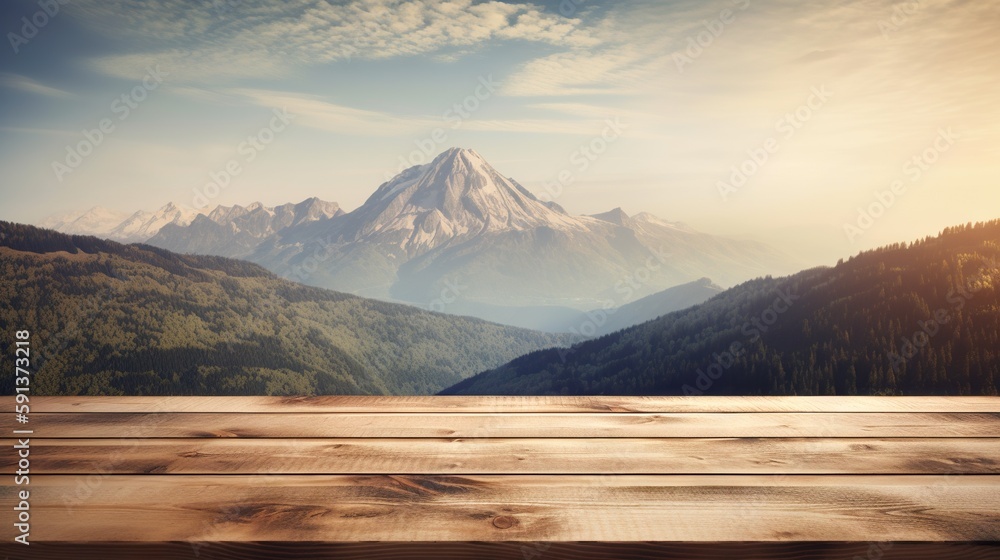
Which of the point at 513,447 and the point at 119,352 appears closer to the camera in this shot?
the point at 513,447

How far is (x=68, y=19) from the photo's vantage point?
48406 millimetres

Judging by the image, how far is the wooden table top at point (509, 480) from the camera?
6.58 ft

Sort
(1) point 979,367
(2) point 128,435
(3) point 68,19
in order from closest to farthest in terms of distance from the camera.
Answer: (2) point 128,435
(3) point 68,19
(1) point 979,367

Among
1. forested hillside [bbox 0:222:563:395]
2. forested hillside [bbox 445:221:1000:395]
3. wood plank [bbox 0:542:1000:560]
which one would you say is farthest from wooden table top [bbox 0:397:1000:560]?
forested hillside [bbox 0:222:563:395]

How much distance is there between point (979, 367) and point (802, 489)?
95.7 meters

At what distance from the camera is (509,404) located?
3.91 m

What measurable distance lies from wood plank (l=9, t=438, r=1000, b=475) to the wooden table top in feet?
0.05

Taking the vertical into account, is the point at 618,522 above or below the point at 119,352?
above

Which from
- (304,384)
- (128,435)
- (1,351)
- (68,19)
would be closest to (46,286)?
(1,351)

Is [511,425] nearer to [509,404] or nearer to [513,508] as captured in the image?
[509,404]

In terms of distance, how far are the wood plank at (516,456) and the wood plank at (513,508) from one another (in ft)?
0.37

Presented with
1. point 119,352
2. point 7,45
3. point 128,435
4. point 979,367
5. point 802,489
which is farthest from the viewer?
point 119,352


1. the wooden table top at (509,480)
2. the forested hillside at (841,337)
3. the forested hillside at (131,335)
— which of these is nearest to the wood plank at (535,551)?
the wooden table top at (509,480)

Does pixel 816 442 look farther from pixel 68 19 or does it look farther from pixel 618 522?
pixel 68 19
